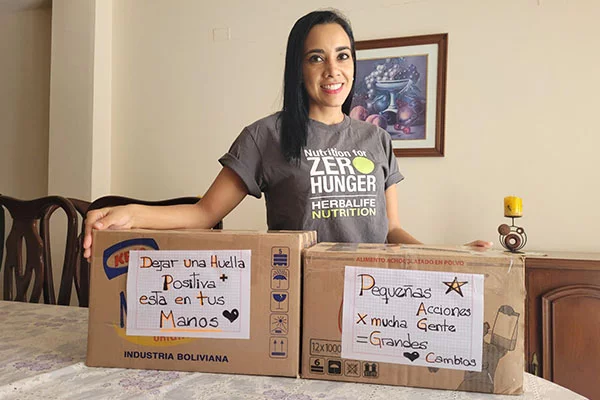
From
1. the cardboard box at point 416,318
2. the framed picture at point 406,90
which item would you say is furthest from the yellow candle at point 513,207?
the cardboard box at point 416,318

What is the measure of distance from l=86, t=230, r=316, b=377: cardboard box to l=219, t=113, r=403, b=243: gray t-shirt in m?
0.33

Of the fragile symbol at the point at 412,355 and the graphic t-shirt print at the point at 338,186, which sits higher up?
the graphic t-shirt print at the point at 338,186

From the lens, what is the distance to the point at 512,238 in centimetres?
195

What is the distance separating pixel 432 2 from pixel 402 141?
653mm

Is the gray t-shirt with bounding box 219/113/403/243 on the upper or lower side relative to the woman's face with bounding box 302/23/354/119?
lower

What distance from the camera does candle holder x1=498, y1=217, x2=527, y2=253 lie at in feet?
6.40

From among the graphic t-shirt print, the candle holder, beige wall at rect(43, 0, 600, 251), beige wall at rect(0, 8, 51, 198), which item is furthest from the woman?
beige wall at rect(0, 8, 51, 198)

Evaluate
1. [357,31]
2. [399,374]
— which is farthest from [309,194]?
[357,31]

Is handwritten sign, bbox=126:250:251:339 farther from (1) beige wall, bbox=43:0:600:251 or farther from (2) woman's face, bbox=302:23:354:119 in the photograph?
(1) beige wall, bbox=43:0:600:251

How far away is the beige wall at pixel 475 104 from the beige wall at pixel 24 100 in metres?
1.09

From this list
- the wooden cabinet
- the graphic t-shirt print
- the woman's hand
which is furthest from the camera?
the wooden cabinet

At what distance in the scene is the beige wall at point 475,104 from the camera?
204 centimetres

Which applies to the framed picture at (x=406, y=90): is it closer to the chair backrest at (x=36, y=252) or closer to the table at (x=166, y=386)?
the chair backrest at (x=36, y=252)

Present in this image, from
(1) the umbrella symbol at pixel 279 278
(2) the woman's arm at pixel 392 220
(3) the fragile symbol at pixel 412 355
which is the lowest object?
(3) the fragile symbol at pixel 412 355
